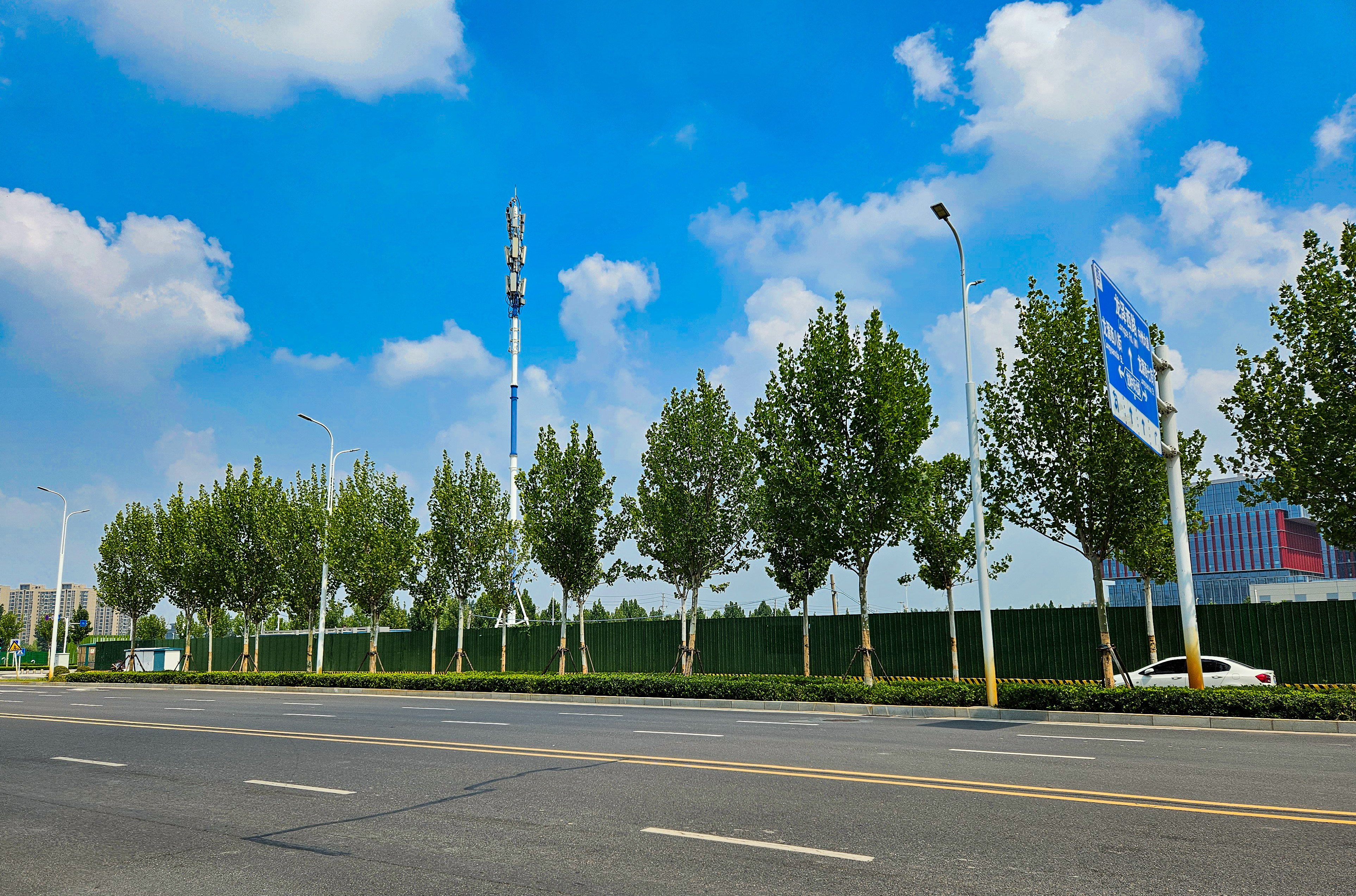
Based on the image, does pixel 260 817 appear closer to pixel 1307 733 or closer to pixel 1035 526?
pixel 1307 733

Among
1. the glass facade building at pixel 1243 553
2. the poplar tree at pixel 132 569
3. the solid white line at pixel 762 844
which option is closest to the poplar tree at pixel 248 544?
the poplar tree at pixel 132 569

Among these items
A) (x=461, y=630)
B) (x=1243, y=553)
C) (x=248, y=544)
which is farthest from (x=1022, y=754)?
(x=1243, y=553)

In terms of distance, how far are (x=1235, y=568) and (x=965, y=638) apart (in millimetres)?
94118

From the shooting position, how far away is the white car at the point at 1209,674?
68.6 feet

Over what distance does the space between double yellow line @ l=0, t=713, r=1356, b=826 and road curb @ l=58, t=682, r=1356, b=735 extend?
9.11 m

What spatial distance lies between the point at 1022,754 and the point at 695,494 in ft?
64.8

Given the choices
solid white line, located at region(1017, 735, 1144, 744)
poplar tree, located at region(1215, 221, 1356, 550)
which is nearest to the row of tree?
poplar tree, located at region(1215, 221, 1356, 550)

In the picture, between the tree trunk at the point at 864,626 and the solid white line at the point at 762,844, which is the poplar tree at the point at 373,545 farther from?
the solid white line at the point at 762,844

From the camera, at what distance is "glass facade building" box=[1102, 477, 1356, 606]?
93.4 metres

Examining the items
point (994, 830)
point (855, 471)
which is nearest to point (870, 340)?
point (855, 471)

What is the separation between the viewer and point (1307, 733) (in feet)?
49.9

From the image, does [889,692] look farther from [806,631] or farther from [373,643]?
[373,643]

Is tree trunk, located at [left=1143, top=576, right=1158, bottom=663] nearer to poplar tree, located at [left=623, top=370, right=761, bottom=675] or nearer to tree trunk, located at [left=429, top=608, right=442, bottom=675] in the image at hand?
poplar tree, located at [left=623, top=370, right=761, bottom=675]

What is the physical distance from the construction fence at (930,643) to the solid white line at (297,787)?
20.7 meters
